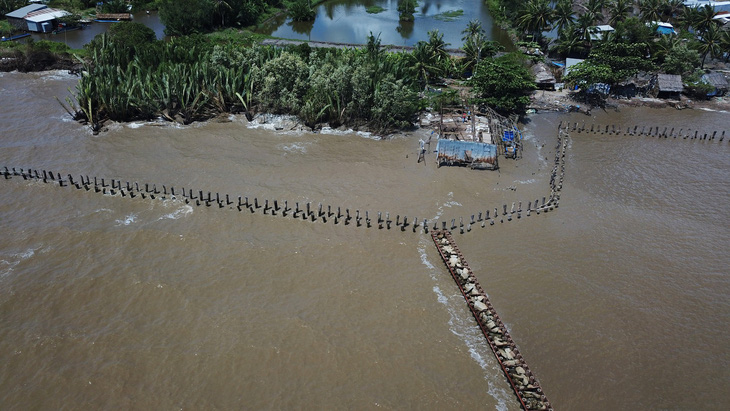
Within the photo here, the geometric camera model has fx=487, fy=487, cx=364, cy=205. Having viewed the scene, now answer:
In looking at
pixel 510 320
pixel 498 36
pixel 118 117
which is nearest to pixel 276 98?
pixel 118 117

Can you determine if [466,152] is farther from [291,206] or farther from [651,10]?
[651,10]

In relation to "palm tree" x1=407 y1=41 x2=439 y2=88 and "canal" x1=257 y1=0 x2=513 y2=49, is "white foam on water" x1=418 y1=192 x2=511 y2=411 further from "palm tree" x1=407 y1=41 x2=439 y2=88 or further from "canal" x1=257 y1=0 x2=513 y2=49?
"canal" x1=257 y1=0 x2=513 y2=49

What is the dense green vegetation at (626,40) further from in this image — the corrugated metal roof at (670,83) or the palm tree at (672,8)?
the corrugated metal roof at (670,83)

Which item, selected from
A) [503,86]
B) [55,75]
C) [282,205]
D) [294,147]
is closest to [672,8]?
[503,86]

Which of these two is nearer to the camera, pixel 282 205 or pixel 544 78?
pixel 282 205

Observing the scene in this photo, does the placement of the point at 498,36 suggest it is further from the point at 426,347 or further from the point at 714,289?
the point at 426,347

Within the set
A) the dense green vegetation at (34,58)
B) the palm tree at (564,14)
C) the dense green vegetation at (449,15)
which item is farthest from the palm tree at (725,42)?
the dense green vegetation at (34,58)

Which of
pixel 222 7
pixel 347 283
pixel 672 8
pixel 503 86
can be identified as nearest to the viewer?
pixel 347 283

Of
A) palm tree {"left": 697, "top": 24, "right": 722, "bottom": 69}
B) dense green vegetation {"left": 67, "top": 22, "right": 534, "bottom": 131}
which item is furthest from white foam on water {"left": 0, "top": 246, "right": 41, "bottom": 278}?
palm tree {"left": 697, "top": 24, "right": 722, "bottom": 69}
